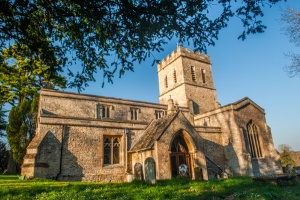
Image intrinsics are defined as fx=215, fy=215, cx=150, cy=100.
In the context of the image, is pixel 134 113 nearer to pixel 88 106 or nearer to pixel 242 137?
pixel 88 106

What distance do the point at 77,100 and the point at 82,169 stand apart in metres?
9.15

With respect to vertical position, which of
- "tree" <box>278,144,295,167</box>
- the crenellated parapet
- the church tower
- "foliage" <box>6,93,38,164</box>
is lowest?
"tree" <box>278,144,295,167</box>

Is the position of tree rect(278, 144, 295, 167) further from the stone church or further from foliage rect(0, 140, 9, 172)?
foliage rect(0, 140, 9, 172)

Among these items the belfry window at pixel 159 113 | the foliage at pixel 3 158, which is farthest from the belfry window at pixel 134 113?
the foliage at pixel 3 158

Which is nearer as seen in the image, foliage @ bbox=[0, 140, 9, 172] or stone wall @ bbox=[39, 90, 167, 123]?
stone wall @ bbox=[39, 90, 167, 123]

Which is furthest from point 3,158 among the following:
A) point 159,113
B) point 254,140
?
point 254,140

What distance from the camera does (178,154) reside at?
16.6 metres

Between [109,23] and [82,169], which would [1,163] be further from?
[109,23]

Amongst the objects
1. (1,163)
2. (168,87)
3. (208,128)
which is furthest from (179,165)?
(1,163)

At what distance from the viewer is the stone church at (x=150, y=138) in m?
15.6

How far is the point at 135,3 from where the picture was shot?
605 centimetres

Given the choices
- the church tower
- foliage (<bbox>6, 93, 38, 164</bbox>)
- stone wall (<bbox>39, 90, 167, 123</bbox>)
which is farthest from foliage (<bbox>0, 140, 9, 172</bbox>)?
the church tower

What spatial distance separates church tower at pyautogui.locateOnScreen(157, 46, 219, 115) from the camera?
32.6 m

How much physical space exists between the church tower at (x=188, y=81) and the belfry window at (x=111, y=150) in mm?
14800
